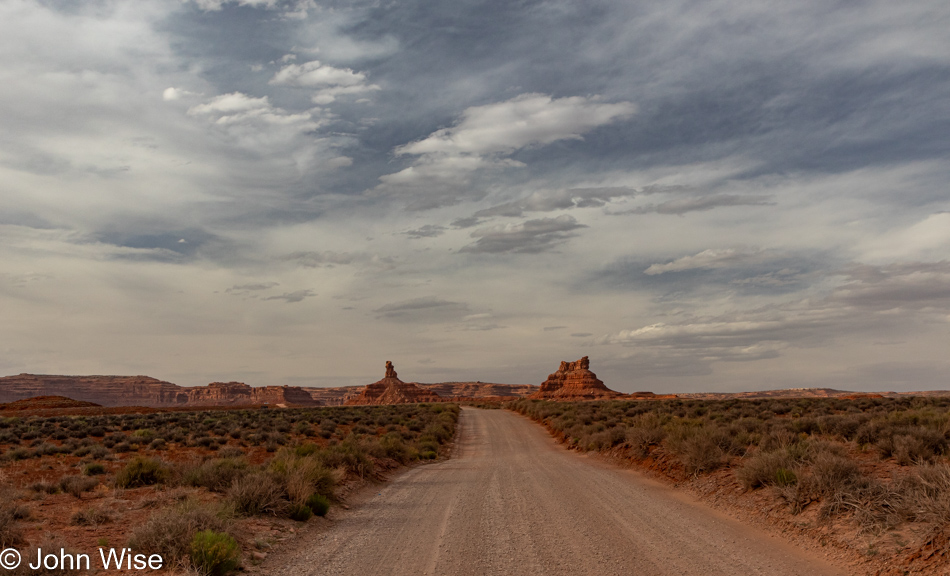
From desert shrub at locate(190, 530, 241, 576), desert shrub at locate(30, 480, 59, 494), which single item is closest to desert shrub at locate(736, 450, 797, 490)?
desert shrub at locate(190, 530, 241, 576)

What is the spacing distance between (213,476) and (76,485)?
303 centimetres

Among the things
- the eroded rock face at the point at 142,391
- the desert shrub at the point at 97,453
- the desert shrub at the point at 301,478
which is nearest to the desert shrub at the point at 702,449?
the desert shrub at the point at 301,478

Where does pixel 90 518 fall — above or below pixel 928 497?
below

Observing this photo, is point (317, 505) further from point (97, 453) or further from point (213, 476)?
point (97, 453)

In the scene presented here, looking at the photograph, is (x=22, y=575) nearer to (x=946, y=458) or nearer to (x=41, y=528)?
(x=41, y=528)

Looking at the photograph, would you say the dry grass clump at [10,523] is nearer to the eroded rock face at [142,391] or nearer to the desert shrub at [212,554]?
the desert shrub at [212,554]

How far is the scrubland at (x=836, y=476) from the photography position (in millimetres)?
7387

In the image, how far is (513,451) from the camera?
2569 cm

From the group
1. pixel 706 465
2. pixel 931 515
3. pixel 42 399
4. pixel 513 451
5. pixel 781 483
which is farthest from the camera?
pixel 42 399

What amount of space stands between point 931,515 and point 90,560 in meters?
10.8

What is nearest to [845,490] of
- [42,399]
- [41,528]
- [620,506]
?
[620,506]

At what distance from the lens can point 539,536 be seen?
30.2 ft

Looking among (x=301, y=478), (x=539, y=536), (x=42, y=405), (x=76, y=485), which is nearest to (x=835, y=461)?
(x=539, y=536)

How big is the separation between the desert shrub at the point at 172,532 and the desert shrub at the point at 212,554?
0.15 metres
